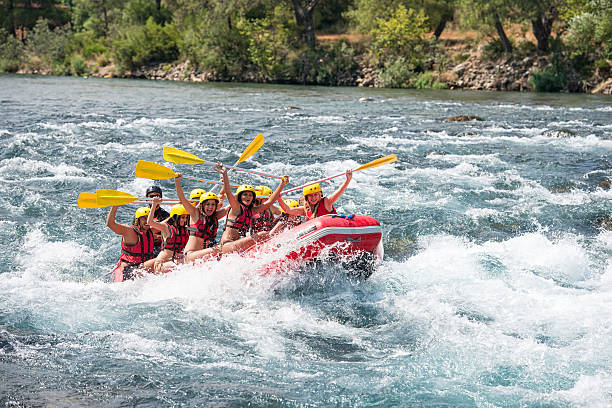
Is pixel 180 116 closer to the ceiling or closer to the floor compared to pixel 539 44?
closer to the floor

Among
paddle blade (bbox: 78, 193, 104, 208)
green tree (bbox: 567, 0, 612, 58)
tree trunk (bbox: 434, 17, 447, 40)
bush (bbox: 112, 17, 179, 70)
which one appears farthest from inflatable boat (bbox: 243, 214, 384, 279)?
bush (bbox: 112, 17, 179, 70)

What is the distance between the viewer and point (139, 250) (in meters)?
7.46

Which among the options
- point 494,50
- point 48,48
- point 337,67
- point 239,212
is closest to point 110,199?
point 239,212

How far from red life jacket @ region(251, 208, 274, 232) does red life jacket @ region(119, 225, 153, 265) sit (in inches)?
49.1

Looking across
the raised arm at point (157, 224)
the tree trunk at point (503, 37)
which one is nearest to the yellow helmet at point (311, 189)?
the raised arm at point (157, 224)

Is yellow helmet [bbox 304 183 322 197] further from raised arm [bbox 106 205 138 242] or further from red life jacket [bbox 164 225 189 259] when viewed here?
raised arm [bbox 106 205 138 242]

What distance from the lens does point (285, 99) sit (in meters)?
25.8

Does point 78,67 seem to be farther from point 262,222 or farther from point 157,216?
point 262,222

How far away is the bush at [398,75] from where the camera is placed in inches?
1294

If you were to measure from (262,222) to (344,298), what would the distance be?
1621 millimetres

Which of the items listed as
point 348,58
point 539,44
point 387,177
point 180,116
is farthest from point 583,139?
point 348,58

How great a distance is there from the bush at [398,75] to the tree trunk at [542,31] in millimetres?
6305

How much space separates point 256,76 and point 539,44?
15.8 meters

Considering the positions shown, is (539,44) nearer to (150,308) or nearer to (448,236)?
(448,236)
